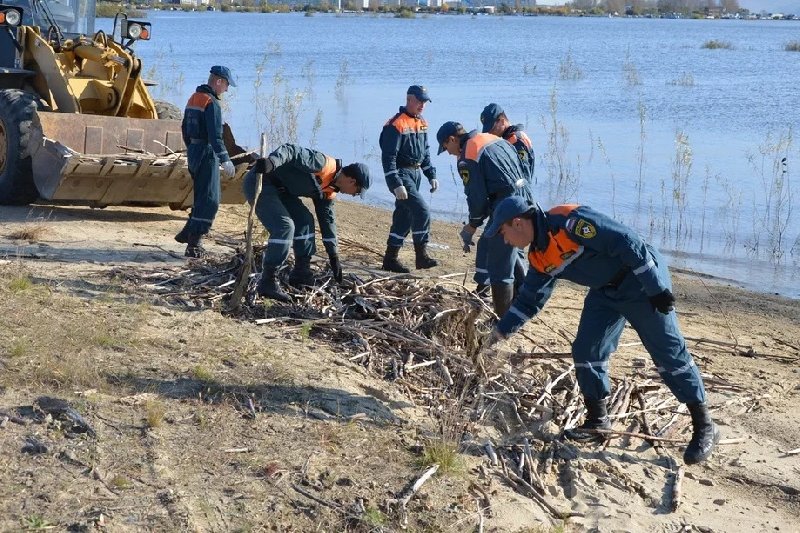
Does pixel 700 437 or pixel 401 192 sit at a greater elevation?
pixel 401 192

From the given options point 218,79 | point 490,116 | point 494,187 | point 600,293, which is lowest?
point 600,293

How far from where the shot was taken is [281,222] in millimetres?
8961

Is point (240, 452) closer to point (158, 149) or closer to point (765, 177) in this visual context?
point (158, 149)

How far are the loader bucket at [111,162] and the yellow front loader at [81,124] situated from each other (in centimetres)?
1

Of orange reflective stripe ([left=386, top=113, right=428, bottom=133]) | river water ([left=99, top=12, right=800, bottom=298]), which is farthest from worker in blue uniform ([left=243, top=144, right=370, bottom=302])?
river water ([left=99, top=12, right=800, bottom=298])

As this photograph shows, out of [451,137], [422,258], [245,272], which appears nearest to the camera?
[245,272]

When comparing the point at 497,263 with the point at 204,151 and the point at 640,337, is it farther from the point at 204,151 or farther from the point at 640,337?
the point at 204,151

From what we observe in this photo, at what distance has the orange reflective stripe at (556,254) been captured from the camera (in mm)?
6730

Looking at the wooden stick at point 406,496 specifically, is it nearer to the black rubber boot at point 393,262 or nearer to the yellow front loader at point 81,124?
the black rubber boot at point 393,262

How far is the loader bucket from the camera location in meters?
11.6

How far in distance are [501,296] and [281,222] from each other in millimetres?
1796

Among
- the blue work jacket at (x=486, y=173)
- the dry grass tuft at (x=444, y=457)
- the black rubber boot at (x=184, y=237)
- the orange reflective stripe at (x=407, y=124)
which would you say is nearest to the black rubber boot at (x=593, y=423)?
the dry grass tuft at (x=444, y=457)

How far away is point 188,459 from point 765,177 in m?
15.7

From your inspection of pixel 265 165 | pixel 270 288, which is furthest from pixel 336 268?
pixel 265 165
